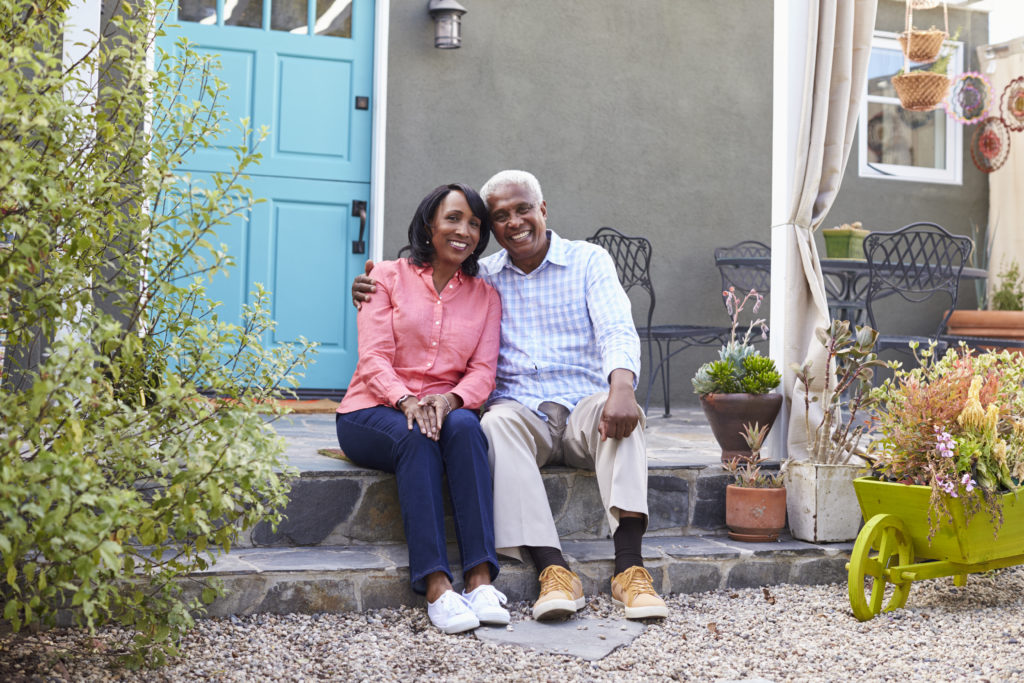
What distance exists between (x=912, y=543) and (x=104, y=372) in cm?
212

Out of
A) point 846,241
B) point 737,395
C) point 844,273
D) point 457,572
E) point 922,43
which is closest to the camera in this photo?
point 457,572

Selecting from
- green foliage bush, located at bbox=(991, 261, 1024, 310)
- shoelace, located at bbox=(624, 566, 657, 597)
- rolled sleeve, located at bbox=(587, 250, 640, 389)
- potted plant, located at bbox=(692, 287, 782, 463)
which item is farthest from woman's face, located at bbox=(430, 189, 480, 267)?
green foliage bush, located at bbox=(991, 261, 1024, 310)

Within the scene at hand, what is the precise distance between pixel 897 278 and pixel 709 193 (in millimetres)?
1693

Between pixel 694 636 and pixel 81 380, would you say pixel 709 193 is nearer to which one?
pixel 694 636

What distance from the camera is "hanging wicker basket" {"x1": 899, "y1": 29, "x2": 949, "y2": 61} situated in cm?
561

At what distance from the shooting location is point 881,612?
2736 mm

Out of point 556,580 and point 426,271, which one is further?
point 426,271

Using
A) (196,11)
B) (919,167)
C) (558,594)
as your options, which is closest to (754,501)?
(558,594)

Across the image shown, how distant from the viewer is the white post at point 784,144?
128 inches

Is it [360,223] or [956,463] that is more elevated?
[360,223]

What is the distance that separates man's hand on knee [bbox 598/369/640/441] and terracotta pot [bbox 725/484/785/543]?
2.03 ft

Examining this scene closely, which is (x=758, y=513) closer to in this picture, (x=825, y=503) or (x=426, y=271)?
(x=825, y=503)

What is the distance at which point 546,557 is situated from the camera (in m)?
2.64

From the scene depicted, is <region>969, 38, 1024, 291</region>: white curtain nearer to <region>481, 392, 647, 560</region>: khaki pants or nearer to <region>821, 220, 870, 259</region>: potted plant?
<region>821, 220, 870, 259</region>: potted plant
